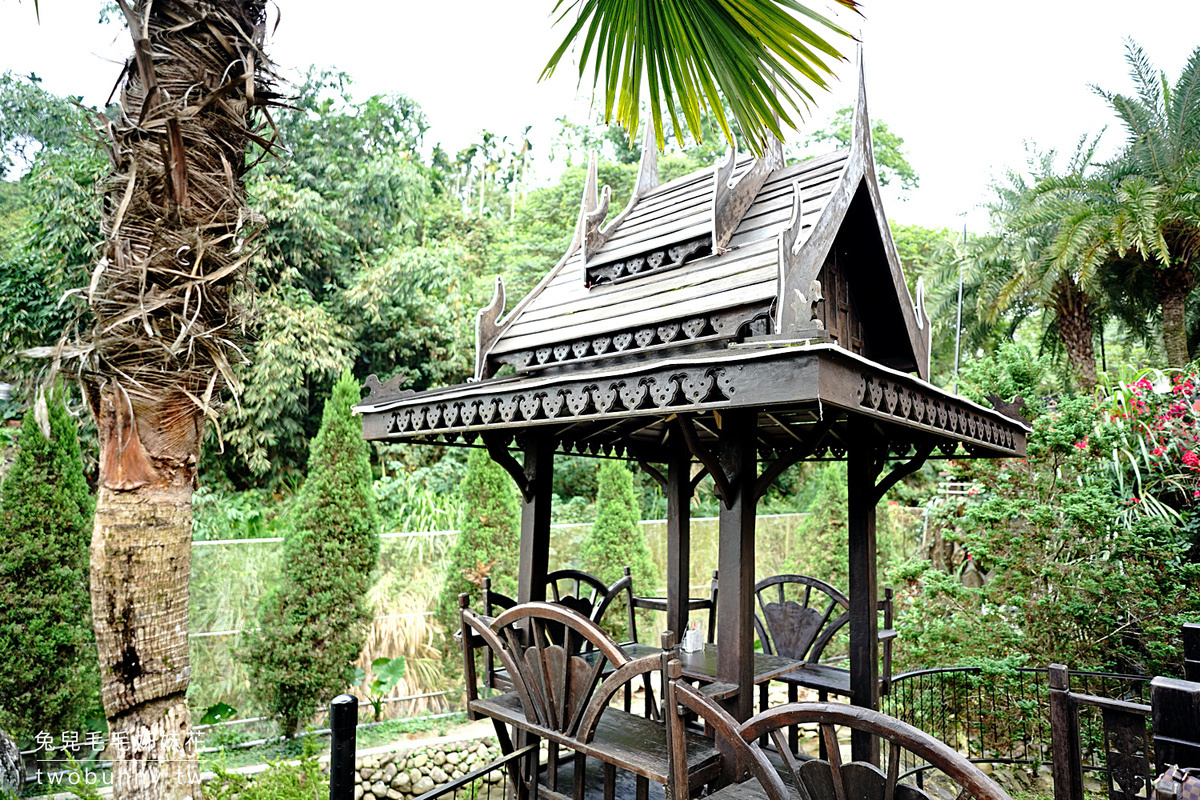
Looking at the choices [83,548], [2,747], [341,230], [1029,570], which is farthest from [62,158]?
[1029,570]

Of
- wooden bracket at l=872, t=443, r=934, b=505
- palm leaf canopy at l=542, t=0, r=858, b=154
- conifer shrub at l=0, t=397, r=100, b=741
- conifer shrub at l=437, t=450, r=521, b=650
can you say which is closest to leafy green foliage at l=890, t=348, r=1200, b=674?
wooden bracket at l=872, t=443, r=934, b=505

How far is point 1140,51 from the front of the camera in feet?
34.5

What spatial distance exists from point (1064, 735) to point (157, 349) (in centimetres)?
505

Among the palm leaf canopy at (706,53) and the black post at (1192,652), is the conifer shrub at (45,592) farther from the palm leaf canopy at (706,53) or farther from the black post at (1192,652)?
the black post at (1192,652)

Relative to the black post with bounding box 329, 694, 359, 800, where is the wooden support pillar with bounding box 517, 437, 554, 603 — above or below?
above

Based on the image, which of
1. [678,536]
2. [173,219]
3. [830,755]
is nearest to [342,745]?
[830,755]

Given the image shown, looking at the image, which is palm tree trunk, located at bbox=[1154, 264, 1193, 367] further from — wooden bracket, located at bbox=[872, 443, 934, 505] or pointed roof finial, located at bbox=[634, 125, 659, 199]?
pointed roof finial, located at bbox=[634, 125, 659, 199]

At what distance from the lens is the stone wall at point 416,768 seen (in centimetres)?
631

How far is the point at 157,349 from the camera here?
3.10 m

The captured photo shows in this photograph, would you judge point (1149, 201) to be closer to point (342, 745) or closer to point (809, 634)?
point (809, 634)

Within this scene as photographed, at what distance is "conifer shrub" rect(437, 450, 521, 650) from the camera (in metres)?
8.13

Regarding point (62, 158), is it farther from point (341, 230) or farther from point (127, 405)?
point (127, 405)

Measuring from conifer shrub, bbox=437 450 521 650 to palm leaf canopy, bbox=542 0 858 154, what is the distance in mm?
5661

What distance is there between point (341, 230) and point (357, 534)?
27.6ft
